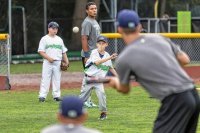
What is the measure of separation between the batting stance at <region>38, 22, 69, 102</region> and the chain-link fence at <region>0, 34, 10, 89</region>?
10.4ft

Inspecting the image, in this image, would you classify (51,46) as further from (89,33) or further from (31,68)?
(31,68)

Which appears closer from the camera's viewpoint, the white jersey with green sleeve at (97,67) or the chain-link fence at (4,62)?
the white jersey with green sleeve at (97,67)

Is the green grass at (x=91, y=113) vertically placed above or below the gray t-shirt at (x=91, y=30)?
below

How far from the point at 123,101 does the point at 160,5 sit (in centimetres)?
1904

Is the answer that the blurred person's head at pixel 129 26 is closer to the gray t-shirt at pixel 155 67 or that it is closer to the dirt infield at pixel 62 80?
the gray t-shirt at pixel 155 67

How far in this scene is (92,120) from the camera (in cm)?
1363

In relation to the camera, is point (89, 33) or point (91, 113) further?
point (89, 33)

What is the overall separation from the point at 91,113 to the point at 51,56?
2.61 meters

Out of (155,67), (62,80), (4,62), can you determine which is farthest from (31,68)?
(155,67)

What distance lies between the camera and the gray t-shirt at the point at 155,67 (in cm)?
744

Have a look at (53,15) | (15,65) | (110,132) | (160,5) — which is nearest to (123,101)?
(110,132)

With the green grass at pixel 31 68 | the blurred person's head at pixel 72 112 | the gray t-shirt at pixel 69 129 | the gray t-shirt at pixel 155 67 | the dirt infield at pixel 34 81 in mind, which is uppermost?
the gray t-shirt at pixel 155 67

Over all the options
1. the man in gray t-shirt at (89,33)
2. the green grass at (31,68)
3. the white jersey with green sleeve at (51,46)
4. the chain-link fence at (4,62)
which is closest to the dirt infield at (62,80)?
the chain-link fence at (4,62)

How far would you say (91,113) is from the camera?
1475cm
